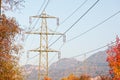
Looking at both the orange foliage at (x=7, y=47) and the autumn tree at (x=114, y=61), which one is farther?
the autumn tree at (x=114, y=61)

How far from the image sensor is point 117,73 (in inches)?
2467

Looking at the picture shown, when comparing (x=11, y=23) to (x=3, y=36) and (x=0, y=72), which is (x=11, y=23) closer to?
(x=3, y=36)

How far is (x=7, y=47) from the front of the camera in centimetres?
3062

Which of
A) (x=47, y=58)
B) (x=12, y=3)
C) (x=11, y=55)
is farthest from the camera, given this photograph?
(x=47, y=58)

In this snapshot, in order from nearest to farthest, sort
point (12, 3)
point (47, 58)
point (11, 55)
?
point (12, 3), point (11, 55), point (47, 58)

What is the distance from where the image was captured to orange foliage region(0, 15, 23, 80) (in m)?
30.3

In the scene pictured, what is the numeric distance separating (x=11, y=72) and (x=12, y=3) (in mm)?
5978

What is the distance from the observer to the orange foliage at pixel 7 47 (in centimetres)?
3034

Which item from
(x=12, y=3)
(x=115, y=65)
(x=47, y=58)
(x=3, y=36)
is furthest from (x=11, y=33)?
(x=115, y=65)

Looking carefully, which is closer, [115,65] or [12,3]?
[12,3]

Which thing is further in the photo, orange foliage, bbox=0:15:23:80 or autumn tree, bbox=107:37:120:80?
autumn tree, bbox=107:37:120:80

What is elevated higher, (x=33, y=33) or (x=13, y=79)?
(x=33, y=33)

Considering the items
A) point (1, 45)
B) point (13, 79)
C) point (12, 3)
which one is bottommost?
point (13, 79)

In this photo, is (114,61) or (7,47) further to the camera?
(114,61)
